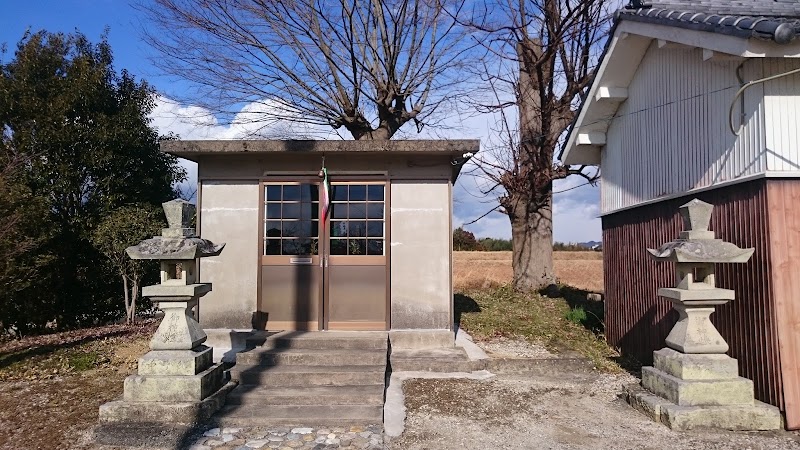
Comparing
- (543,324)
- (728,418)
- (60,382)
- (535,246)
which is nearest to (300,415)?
(60,382)

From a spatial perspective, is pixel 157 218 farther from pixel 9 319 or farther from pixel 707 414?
pixel 707 414

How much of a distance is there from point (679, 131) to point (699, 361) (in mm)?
3055

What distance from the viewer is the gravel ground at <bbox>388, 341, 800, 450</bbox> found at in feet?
15.6

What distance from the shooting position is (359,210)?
25.8ft

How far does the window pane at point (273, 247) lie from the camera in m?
7.83

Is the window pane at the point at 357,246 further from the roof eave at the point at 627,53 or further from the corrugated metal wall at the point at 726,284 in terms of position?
the roof eave at the point at 627,53

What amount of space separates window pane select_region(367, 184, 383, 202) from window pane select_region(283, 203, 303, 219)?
106 centimetres

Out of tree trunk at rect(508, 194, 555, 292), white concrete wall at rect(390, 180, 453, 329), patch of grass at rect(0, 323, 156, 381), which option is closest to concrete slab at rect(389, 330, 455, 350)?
white concrete wall at rect(390, 180, 453, 329)

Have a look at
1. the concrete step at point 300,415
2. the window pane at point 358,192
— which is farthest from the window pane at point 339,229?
the concrete step at point 300,415

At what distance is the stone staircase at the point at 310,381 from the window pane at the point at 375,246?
1.22m

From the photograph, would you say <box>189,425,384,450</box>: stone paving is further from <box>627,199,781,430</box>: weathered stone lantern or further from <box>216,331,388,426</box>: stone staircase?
<box>627,199,781,430</box>: weathered stone lantern

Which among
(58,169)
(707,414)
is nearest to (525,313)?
(707,414)

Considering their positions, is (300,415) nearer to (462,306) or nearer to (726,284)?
(726,284)

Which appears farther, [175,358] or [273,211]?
[273,211]
